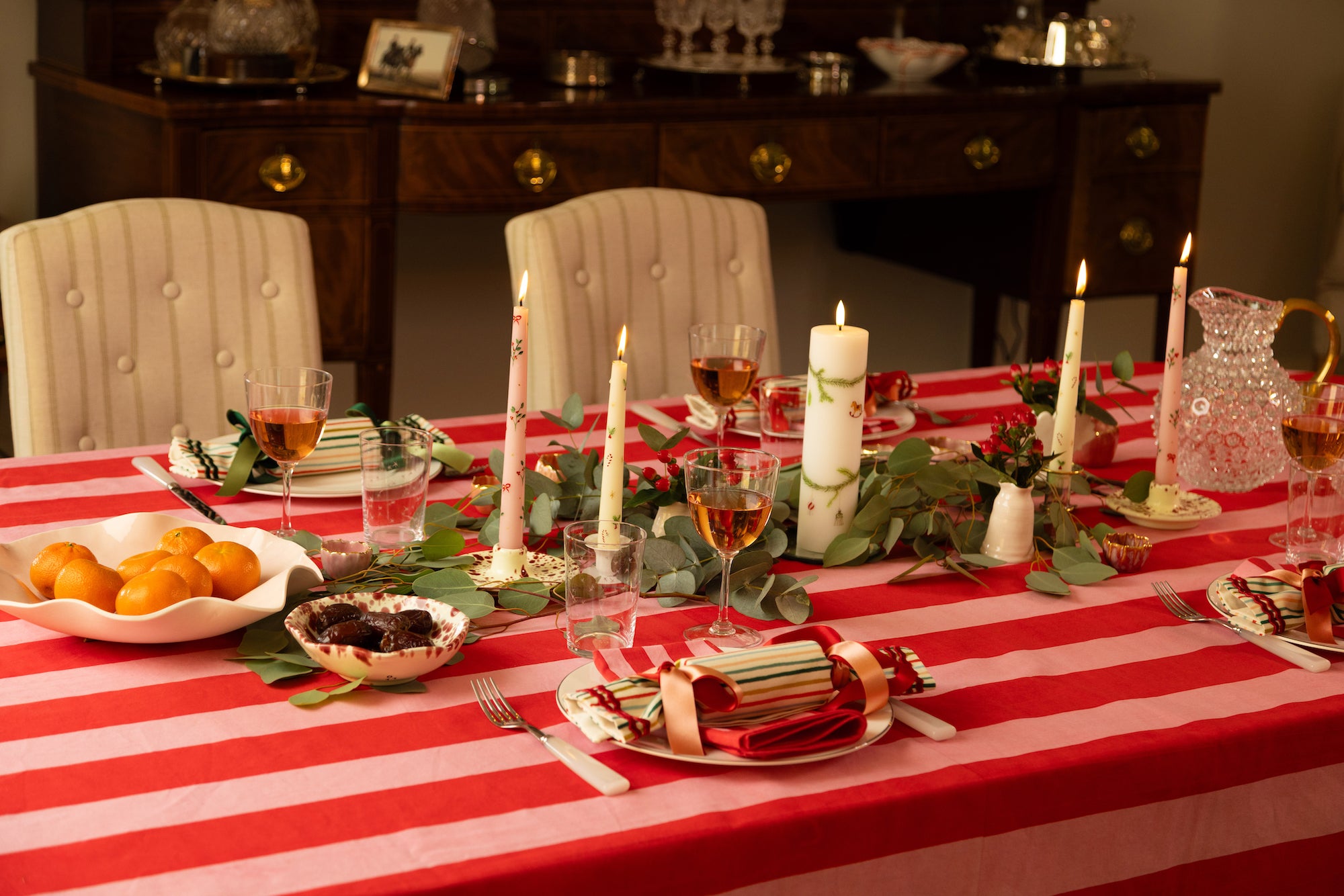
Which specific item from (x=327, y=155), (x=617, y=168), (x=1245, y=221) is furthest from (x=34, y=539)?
(x=1245, y=221)

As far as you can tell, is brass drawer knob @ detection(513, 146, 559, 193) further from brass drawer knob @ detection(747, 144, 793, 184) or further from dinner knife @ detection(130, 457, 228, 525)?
dinner knife @ detection(130, 457, 228, 525)

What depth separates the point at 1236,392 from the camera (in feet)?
4.77

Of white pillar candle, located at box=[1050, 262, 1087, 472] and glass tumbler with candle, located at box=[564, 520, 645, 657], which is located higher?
white pillar candle, located at box=[1050, 262, 1087, 472]

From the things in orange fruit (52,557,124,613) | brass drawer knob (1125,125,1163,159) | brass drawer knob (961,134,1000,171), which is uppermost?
brass drawer knob (1125,125,1163,159)

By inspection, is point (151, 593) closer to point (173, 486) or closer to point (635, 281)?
point (173, 486)

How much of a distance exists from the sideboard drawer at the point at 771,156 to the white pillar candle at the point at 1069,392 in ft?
5.01

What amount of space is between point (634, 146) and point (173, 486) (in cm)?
156

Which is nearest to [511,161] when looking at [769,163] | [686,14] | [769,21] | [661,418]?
[769,163]

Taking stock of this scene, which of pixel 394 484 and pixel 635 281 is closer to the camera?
pixel 394 484

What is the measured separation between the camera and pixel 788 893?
826 millimetres

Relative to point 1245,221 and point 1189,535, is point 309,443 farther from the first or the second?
point 1245,221

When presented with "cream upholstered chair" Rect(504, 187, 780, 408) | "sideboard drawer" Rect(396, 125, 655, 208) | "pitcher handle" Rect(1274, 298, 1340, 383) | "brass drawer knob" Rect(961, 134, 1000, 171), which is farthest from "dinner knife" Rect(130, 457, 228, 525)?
"brass drawer knob" Rect(961, 134, 1000, 171)

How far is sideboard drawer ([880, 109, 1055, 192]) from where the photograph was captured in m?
2.95

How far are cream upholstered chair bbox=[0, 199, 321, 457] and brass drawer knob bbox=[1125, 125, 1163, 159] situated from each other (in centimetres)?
199
